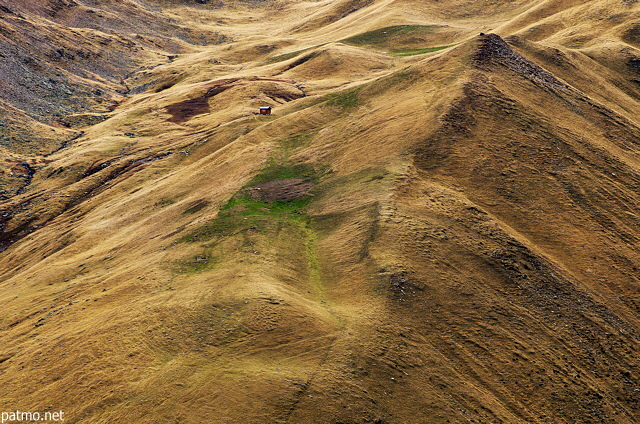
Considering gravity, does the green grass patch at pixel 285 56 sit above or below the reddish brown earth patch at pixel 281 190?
above

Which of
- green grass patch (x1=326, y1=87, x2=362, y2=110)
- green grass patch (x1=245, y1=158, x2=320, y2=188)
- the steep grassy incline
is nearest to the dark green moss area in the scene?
the steep grassy incline

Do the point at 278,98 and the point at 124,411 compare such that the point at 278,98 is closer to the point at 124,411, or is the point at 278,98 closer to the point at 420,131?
the point at 420,131

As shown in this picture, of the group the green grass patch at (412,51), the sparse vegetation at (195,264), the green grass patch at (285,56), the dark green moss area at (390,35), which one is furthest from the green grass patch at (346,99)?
the green grass patch at (285,56)

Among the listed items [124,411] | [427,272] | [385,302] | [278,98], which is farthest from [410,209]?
[278,98]

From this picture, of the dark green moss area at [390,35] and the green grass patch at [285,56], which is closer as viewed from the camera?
the dark green moss area at [390,35]

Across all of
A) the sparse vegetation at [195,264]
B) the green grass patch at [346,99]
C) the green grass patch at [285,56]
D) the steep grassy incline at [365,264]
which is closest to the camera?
the steep grassy incline at [365,264]

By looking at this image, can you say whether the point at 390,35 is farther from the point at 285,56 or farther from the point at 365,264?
the point at 365,264

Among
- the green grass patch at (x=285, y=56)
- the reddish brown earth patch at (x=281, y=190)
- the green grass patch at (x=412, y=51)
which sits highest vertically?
the green grass patch at (x=412, y=51)


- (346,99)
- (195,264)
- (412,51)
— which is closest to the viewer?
(195,264)

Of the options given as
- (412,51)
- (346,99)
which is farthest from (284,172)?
(412,51)

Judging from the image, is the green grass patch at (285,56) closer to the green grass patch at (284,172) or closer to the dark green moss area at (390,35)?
the dark green moss area at (390,35)
